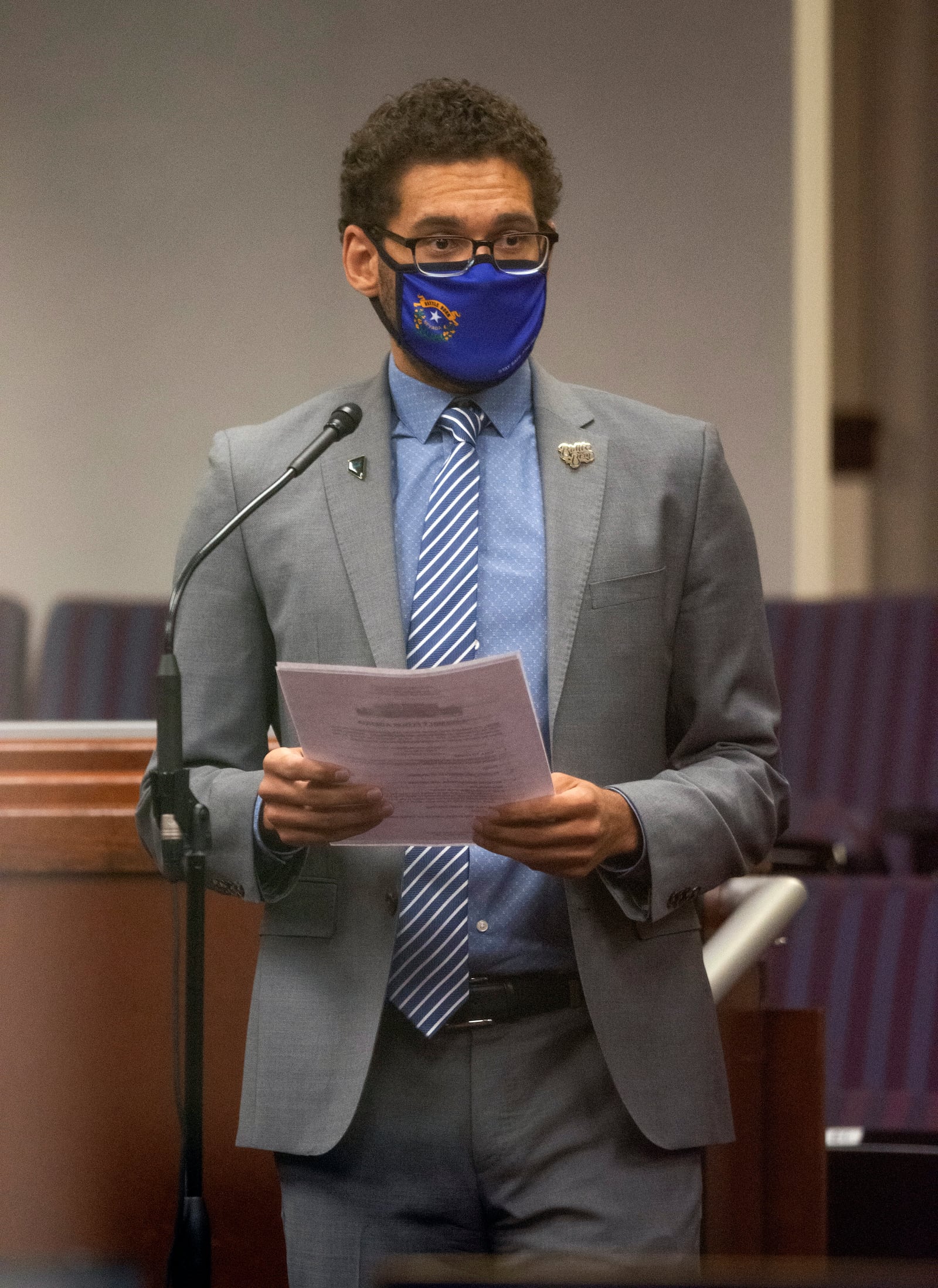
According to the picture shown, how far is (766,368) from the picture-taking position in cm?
417

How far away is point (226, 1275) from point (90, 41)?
3.35 metres

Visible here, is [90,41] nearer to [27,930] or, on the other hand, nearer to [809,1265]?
[27,930]

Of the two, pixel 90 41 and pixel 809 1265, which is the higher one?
pixel 90 41

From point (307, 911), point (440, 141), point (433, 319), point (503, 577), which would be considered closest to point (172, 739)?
point (307, 911)

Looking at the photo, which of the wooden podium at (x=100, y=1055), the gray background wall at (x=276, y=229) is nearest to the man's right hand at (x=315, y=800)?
the wooden podium at (x=100, y=1055)

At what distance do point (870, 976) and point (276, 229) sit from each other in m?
2.41

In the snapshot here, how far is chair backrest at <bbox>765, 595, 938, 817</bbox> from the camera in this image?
3799 millimetres

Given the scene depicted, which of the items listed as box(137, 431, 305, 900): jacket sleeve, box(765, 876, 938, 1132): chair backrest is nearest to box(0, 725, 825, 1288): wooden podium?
box(137, 431, 305, 900): jacket sleeve

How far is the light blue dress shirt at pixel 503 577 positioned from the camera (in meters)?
1.23

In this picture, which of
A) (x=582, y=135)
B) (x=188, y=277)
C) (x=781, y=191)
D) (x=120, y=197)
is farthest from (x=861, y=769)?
(x=120, y=197)

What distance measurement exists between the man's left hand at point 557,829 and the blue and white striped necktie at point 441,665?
0.12m

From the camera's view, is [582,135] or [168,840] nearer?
[168,840]

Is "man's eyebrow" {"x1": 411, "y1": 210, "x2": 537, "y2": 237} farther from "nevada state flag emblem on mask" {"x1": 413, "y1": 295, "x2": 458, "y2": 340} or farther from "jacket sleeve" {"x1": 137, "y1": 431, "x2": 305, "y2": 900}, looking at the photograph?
"jacket sleeve" {"x1": 137, "y1": 431, "x2": 305, "y2": 900}

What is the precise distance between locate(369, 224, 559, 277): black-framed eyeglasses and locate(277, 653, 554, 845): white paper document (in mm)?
408
